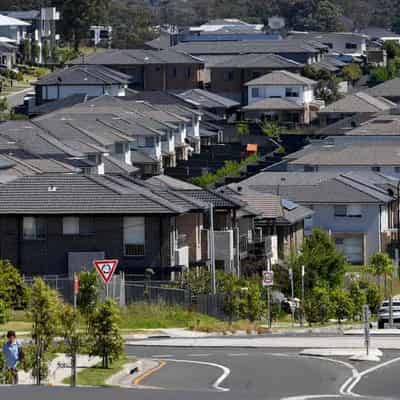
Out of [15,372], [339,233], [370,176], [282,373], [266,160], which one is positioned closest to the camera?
[15,372]

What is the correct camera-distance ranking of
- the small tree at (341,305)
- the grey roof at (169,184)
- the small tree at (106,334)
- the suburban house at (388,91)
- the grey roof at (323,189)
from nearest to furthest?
the small tree at (106,334), the small tree at (341,305), the grey roof at (169,184), the grey roof at (323,189), the suburban house at (388,91)

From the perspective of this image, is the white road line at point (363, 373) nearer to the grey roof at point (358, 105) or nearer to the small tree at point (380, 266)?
the small tree at point (380, 266)

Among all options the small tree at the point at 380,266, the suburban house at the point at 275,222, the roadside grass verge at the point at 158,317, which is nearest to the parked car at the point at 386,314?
the roadside grass verge at the point at 158,317

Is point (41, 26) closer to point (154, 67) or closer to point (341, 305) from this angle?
point (154, 67)

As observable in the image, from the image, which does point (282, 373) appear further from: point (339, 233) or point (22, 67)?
point (22, 67)

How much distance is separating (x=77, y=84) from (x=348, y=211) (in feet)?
149

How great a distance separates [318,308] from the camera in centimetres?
5566

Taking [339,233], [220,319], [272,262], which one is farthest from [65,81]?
[220,319]

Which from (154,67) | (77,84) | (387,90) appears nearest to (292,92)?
(387,90)

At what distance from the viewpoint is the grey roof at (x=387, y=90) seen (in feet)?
462

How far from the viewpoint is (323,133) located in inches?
4724

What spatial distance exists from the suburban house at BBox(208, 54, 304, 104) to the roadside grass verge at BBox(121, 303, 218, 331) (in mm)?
90433

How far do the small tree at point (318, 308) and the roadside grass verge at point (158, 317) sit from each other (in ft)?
15.7

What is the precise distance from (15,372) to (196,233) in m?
35.0
